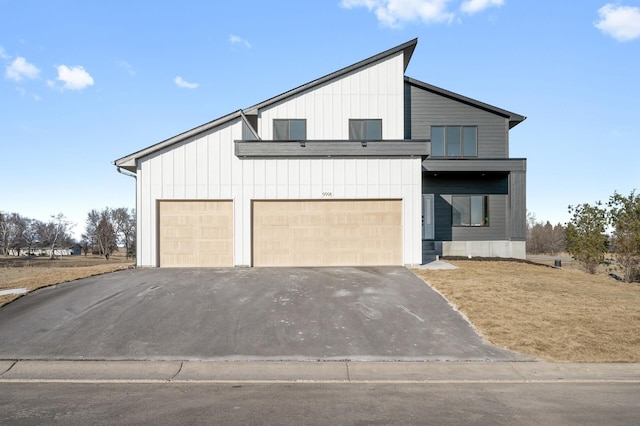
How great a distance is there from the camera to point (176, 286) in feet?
39.2

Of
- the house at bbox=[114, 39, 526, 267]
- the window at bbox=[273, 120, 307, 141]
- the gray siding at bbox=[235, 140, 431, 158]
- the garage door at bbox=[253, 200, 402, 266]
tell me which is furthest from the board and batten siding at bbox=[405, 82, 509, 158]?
the garage door at bbox=[253, 200, 402, 266]

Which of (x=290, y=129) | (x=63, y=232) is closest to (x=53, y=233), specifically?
(x=63, y=232)

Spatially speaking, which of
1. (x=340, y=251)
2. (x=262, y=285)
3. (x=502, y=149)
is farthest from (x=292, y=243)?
(x=502, y=149)

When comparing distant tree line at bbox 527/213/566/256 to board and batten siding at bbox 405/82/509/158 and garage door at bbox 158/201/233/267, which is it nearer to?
board and batten siding at bbox 405/82/509/158

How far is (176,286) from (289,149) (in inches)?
248

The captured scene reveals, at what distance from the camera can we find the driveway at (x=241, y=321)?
25.3 ft

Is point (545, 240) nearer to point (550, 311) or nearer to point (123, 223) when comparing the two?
point (550, 311)

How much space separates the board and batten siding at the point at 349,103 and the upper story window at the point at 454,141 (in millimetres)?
3701

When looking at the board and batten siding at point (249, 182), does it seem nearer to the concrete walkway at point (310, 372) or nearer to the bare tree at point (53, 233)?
the concrete walkway at point (310, 372)

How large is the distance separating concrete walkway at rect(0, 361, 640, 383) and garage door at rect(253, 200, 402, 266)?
7.78m

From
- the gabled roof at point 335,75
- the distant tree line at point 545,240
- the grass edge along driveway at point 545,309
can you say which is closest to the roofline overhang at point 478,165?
the gabled roof at point 335,75

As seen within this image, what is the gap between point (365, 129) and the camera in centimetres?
1869

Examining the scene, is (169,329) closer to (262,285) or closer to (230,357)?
(230,357)

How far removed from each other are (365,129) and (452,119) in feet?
19.4
